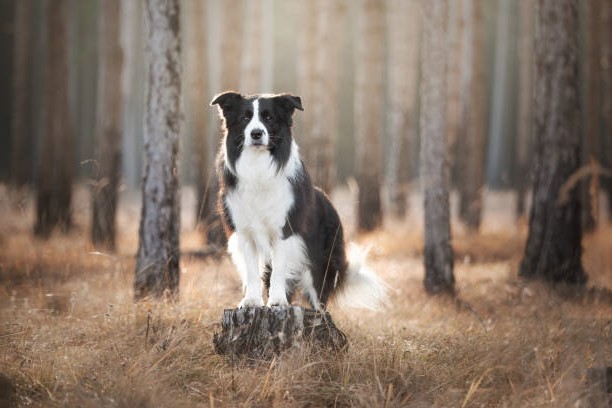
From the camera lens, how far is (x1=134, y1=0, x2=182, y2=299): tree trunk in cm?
606

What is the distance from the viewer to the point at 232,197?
489cm

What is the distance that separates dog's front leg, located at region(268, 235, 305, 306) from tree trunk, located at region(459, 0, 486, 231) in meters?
8.30

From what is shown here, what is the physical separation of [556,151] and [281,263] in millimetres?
4209

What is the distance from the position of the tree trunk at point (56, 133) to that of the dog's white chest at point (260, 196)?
7198 mm

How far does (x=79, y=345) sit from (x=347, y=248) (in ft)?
7.95

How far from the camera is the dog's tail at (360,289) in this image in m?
5.73

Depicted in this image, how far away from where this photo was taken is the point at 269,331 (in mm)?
4449

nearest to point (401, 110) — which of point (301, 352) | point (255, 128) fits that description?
point (255, 128)

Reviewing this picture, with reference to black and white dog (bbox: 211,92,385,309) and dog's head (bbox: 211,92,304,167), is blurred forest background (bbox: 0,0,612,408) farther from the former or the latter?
dog's head (bbox: 211,92,304,167)

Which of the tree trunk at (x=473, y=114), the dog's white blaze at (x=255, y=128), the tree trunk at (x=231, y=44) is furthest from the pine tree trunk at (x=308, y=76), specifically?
the dog's white blaze at (x=255, y=128)

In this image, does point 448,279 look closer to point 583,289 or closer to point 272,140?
point 583,289

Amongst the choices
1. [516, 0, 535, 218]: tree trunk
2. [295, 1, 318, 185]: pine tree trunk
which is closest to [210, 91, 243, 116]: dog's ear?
[295, 1, 318, 185]: pine tree trunk

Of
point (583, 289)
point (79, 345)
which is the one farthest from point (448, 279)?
point (79, 345)

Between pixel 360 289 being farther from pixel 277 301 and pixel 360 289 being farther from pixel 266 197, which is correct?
pixel 266 197
